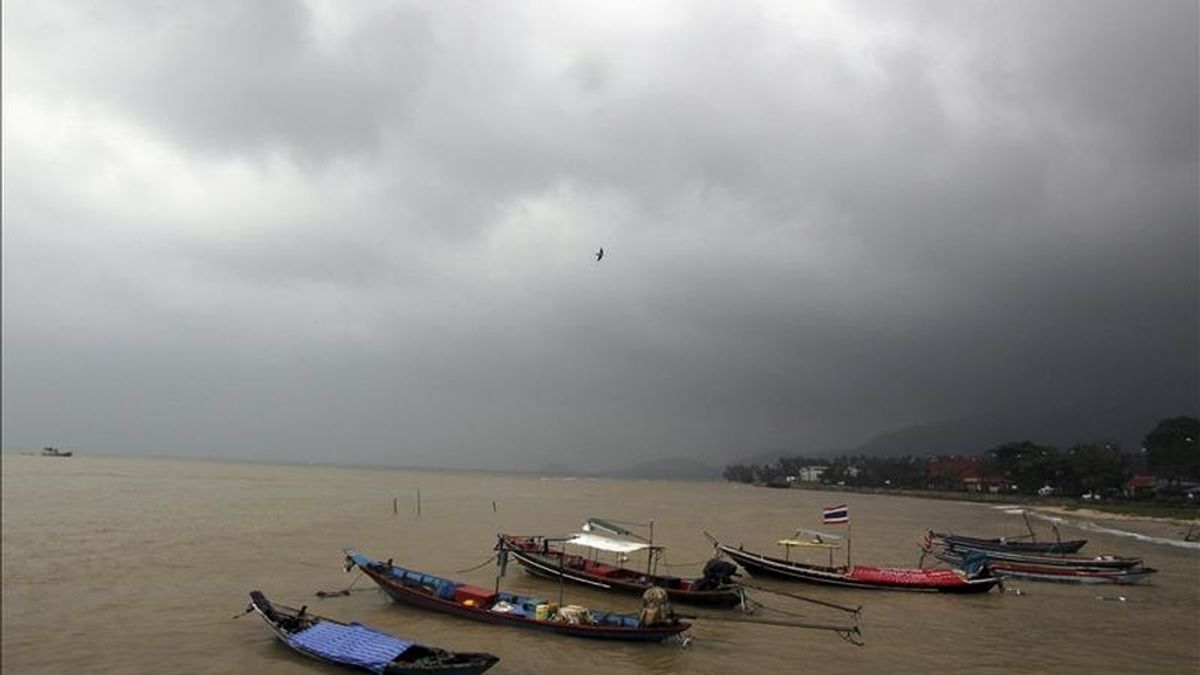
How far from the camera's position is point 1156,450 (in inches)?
3654

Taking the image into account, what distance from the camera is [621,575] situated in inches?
862

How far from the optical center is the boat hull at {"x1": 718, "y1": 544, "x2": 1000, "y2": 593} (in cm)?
2378

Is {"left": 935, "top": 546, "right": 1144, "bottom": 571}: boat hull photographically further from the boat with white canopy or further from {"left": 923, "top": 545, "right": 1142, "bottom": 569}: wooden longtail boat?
the boat with white canopy

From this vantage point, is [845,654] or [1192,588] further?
[1192,588]

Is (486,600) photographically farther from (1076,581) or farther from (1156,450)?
(1156,450)

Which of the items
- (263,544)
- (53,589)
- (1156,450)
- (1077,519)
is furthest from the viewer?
(1156,450)

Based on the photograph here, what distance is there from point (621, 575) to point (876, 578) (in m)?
8.98

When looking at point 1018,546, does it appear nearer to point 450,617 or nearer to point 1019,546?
point 1019,546

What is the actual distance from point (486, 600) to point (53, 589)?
13.4 meters

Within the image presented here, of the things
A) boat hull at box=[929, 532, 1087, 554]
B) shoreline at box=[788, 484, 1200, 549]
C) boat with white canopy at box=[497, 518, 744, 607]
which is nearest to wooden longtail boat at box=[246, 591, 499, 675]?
boat with white canopy at box=[497, 518, 744, 607]

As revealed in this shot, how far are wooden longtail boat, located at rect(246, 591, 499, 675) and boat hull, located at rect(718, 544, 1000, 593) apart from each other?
14139 mm

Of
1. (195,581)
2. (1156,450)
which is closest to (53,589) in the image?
(195,581)

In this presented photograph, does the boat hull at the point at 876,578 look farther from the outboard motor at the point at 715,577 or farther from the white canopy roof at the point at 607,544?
the white canopy roof at the point at 607,544

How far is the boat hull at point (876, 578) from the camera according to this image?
2378 cm
